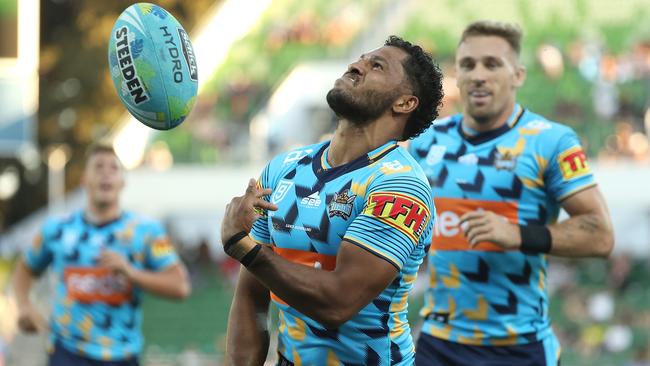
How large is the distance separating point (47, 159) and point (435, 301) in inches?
978

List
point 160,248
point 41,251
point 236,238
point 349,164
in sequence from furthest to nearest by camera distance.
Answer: point 41,251, point 160,248, point 349,164, point 236,238

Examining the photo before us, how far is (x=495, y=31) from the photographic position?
246 inches

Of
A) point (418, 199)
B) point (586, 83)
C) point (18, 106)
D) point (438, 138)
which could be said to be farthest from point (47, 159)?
point (418, 199)

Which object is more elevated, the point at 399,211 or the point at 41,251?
the point at 399,211

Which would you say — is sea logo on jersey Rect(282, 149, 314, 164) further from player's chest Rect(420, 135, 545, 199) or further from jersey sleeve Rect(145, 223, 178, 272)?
jersey sleeve Rect(145, 223, 178, 272)

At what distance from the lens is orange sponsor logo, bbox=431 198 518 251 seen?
19.3 ft

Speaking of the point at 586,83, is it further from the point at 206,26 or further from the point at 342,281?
the point at 342,281

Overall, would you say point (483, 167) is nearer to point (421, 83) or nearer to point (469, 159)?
point (469, 159)

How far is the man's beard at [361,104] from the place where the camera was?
4160 millimetres

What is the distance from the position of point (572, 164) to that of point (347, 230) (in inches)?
81.3

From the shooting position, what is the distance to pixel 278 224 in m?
4.30

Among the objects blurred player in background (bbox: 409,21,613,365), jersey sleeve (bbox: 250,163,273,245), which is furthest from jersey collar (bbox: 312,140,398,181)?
blurred player in background (bbox: 409,21,613,365)

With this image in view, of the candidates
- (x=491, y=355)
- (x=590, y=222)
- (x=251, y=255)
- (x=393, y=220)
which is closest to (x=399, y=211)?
(x=393, y=220)

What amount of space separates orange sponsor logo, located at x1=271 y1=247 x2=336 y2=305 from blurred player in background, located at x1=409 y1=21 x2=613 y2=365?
1.69 meters
